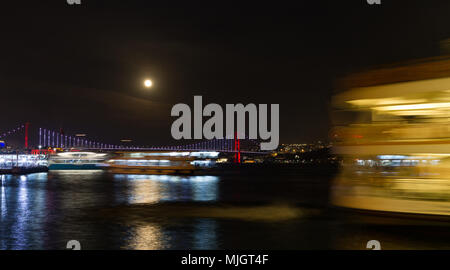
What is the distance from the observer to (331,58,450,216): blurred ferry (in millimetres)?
8969

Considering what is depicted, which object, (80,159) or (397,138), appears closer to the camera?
(397,138)

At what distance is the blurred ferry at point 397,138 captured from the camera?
8.97 metres

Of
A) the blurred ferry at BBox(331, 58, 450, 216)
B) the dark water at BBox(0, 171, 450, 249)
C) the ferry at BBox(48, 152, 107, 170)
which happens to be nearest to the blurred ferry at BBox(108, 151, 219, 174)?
the ferry at BBox(48, 152, 107, 170)

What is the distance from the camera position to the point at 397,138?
31.5 ft

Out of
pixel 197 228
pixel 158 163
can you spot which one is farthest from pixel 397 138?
pixel 158 163

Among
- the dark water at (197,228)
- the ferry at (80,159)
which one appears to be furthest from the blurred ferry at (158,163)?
the dark water at (197,228)

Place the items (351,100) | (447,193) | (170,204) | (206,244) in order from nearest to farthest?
(206,244)
(447,193)
(351,100)
(170,204)

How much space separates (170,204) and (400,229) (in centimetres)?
722

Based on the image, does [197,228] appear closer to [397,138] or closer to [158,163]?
[397,138]

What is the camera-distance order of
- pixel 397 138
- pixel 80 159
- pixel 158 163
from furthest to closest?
1. pixel 80 159
2. pixel 158 163
3. pixel 397 138

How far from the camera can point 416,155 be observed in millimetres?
9367

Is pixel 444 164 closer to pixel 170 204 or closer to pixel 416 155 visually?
pixel 416 155

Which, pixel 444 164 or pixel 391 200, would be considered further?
pixel 391 200
